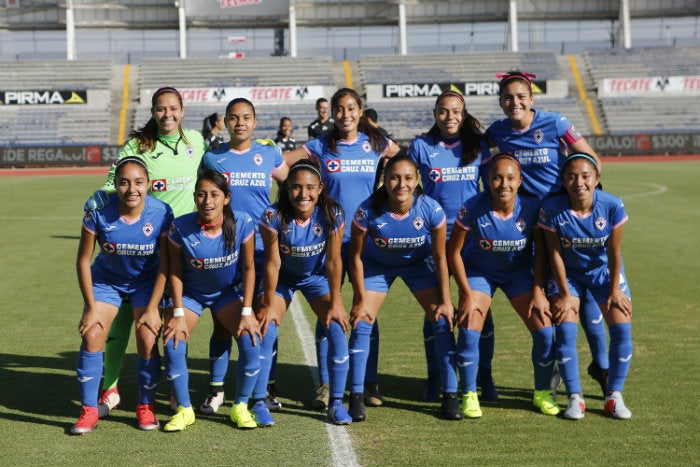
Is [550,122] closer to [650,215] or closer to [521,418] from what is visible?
[521,418]

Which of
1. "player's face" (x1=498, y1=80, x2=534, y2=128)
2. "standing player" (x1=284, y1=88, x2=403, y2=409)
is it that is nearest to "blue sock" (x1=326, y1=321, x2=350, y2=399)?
"standing player" (x1=284, y1=88, x2=403, y2=409)

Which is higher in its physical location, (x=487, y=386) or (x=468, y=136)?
(x=468, y=136)

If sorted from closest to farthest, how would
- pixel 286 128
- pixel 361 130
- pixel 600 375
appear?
1. pixel 600 375
2. pixel 361 130
3. pixel 286 128

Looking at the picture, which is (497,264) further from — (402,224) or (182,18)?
(182,18)

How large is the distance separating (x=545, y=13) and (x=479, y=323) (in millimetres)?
48163

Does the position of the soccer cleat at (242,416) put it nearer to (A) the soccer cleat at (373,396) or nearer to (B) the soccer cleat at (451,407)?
(A) the soccer cleat at (373,396)

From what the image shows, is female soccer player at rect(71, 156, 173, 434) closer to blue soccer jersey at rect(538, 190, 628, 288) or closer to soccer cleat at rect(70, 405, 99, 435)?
soccer cleat at rect(70, 405, 99, 435)

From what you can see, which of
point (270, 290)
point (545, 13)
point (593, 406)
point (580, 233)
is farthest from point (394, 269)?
point (545, 13)

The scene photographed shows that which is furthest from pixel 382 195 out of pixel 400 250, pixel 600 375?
pixel 600 375

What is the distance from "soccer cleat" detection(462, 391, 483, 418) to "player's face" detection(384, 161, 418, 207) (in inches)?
56.1

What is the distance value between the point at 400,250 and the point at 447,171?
71cm

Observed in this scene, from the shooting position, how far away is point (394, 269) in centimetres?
612

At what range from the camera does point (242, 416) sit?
5.64 meters

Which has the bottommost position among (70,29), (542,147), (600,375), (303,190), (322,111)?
(600,375)
